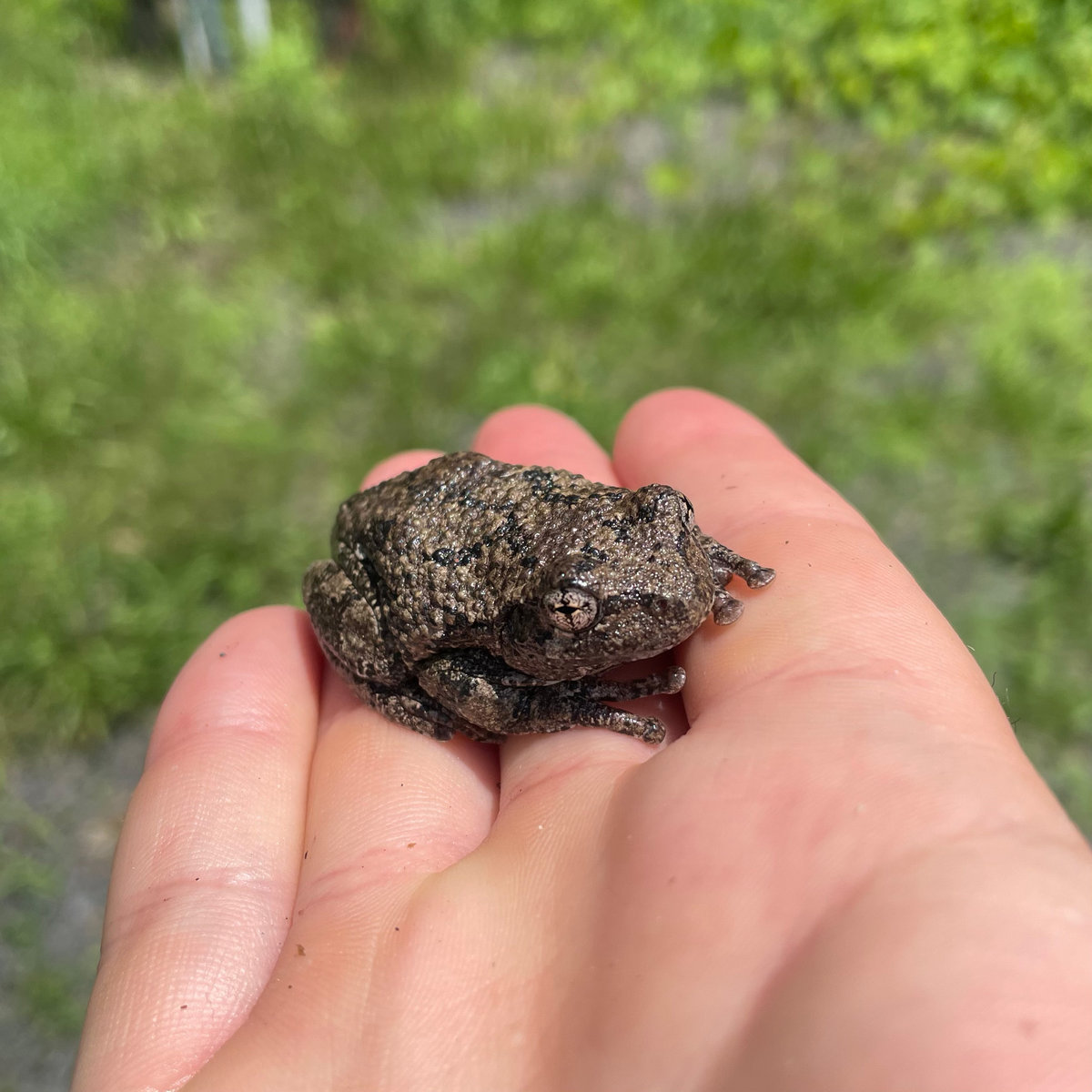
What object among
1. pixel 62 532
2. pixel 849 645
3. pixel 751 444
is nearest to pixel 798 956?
pixel 849 645

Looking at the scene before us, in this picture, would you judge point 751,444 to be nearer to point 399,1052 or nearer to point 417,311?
point 399,1052

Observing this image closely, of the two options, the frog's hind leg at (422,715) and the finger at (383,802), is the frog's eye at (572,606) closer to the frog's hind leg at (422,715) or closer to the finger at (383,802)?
the frog's hind leg at (422,715)

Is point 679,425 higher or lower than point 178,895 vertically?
higher

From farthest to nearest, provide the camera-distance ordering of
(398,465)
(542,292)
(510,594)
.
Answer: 1. (542,292)
2. (398,465)
3. (510,594)

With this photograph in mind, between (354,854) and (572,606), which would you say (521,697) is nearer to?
(572,606)

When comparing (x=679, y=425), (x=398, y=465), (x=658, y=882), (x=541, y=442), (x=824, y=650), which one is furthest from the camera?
(x=398, y=465)

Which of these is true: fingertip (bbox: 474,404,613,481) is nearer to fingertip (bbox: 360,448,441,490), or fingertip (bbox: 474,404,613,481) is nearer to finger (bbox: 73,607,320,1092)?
fingertip (bbox: 360,448,441,490)

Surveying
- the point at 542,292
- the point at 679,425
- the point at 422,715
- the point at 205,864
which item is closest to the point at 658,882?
the point at 422,715
